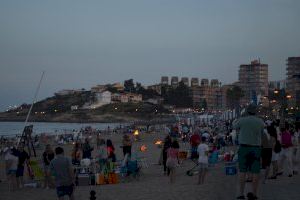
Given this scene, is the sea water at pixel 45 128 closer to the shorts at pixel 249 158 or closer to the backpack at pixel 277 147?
the backpack at pixel 277 147

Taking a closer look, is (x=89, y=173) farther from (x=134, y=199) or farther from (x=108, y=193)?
(x=134, y=199)

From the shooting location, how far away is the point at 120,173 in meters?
16.2

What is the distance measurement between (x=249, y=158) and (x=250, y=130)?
395 millimetres

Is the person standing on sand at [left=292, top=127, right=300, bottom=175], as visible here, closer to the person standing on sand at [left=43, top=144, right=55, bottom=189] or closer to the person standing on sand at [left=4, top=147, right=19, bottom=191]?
the person standing on sand at [left=43, top=144, right=55, bottom=189]

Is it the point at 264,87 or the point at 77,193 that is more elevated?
the point at 264,87

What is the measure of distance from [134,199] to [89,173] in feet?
13.5

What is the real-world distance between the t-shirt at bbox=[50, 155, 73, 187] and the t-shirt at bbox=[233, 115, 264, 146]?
9.01 feet

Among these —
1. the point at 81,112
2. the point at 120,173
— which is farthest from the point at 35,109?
the point at 120,173

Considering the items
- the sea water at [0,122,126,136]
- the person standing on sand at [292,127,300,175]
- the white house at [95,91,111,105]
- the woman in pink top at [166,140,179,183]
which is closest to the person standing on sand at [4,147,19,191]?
the woman in pink top at [166,140,179,183]

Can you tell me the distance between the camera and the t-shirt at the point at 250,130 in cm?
745

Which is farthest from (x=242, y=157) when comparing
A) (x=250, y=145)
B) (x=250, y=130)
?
(x=250, y=130)

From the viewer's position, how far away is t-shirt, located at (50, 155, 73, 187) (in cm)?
829

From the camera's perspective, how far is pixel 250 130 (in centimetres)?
749

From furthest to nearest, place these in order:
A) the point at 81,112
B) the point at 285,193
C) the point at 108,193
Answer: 1. the point at 81,112
2. the point at 108,193
3. the point at 285,193
